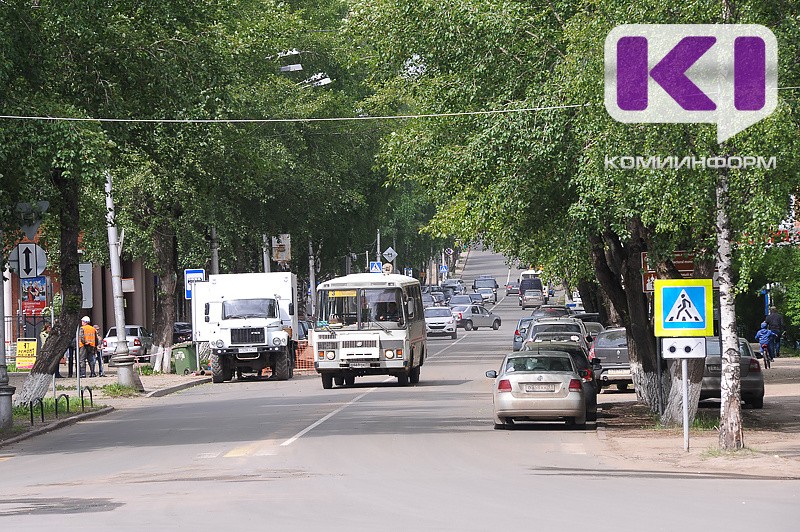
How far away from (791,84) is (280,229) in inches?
1391

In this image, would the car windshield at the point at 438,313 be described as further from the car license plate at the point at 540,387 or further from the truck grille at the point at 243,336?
the car license plate at the point at 540,387

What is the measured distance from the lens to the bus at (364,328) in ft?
118

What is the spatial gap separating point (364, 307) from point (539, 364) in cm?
1329

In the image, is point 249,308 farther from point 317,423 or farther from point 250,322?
point 317,423

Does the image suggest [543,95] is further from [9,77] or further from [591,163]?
[9,77]

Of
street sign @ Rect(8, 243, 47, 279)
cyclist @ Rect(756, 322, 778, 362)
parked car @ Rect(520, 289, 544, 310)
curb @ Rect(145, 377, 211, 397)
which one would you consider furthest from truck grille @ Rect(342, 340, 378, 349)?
parked car @ Rect(520, 289, 544, 310)

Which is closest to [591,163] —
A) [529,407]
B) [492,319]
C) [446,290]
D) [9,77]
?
[529,407]

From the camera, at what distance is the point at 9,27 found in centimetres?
2220

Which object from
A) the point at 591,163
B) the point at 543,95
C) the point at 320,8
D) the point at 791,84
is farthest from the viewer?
the point at 320,8

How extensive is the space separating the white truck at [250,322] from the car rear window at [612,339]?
11082 mm

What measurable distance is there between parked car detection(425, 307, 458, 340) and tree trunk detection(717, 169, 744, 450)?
55364 millimetres

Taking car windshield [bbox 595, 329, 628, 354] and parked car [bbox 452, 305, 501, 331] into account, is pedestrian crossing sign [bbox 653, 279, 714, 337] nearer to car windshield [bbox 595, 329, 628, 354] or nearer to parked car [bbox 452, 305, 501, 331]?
car windshield [bbox 595, 329, 628, 354]

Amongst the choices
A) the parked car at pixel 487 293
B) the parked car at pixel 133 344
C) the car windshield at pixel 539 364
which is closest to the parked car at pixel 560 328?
the car windshield at pixel 539 364

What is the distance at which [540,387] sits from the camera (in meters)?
23.2
